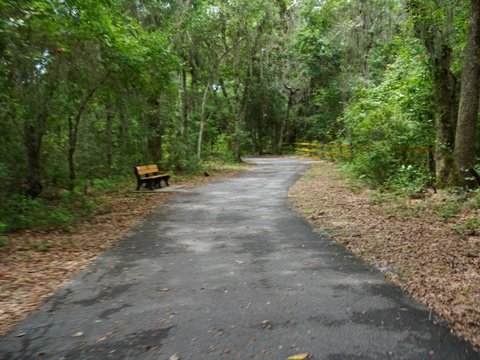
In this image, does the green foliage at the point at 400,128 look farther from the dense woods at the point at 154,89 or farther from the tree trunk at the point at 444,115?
the tree trunk at the point at 444,115

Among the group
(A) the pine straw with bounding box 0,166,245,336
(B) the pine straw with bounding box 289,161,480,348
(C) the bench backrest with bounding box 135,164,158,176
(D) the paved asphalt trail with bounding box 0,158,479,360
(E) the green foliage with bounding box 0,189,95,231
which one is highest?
(C) the bench backrest with bounding box 135,164,158,176

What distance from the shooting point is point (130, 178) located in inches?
614

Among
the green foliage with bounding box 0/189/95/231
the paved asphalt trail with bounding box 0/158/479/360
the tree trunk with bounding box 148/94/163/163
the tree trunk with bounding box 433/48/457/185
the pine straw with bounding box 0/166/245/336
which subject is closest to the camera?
the paved asphalt trail with bounding box 0/158/479/360

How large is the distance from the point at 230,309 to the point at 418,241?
365cm

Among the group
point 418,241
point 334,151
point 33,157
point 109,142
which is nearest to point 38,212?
point 33,157

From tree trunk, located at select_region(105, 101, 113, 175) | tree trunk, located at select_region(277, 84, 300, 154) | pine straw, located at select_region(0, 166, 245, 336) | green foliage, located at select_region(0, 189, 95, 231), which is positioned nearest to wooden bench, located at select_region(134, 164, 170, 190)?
tree trunk, located at select_region(105, 101, 113, 175)

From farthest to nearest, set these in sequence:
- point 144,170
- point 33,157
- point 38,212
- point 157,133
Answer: point 157,133
point 144,170
point 33,157
point 38,212

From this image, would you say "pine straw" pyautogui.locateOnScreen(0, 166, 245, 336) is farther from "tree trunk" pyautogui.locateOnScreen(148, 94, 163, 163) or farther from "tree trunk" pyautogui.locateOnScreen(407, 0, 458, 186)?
"tree trunk" pyautogui.locateOnScreen(407, 0, 458, 186)

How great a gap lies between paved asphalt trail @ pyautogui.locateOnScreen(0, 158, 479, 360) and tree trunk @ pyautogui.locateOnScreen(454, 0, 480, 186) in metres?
5.16

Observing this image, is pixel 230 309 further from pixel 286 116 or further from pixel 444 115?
pixel 286 116

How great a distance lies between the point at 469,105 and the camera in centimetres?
898

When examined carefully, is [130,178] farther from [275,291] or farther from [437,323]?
[437,323]

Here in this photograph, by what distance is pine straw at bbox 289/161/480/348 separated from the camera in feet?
12.7

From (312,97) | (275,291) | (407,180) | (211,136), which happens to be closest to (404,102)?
(407,180)
